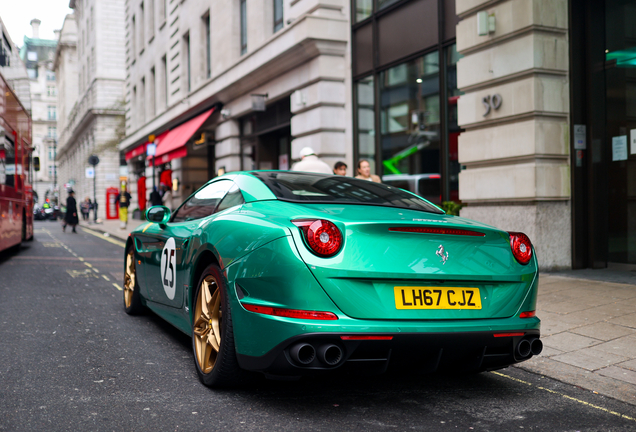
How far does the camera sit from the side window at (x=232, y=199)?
406 cm

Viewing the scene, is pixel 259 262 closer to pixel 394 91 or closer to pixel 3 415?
pixel 3 415

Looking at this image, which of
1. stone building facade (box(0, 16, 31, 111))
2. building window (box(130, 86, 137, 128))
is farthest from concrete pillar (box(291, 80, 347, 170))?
building window (box(130, 86, 137, 128))

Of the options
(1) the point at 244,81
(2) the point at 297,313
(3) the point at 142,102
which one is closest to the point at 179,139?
(1) the point at 244,81

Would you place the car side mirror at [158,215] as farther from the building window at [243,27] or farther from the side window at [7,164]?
the building window at [243,27]

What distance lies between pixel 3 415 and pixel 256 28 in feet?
49.8

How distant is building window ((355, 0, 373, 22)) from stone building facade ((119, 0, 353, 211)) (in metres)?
0.38

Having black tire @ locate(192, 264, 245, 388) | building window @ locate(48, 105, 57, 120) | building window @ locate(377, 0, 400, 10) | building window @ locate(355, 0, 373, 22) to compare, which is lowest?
black tire @ locate(192, 264, 245, 388)

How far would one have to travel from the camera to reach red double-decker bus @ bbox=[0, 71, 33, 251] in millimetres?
11234

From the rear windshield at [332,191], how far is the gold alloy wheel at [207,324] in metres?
0.70

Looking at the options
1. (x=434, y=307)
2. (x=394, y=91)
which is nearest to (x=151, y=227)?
(x=434, y=307)

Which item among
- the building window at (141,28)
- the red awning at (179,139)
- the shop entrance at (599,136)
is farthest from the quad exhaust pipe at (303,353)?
the building window at (141,28)

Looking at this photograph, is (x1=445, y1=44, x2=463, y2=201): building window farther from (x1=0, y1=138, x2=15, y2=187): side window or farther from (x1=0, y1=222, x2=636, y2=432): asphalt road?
(x1=0, y1=138, x2=15, y2=187): side window

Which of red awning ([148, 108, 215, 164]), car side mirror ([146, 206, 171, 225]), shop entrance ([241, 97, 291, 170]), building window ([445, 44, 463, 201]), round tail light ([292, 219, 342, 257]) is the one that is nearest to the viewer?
round tail light ([292, 219, 342, 257])

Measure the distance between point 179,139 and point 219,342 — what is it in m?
17.9
